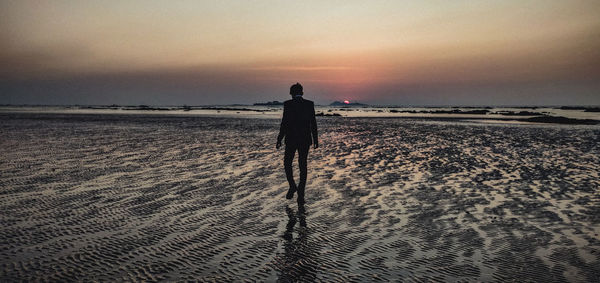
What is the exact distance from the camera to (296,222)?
6730mm

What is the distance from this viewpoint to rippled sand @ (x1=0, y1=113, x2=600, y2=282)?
4.62 metres

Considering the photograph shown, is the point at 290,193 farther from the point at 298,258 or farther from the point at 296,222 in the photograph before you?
the point at 298,258

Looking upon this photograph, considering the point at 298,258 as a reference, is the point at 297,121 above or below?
above

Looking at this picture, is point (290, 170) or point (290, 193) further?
point (290, 170)

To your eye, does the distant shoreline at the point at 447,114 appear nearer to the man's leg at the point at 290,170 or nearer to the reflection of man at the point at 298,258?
the man's leg at the point at 290,170

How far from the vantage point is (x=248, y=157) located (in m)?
15.8

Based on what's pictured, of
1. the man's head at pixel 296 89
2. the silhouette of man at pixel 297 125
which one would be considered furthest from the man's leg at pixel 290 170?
the man's head at pixel 296 89

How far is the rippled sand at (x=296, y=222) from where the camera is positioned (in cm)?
462

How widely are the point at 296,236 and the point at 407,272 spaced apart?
191 cm

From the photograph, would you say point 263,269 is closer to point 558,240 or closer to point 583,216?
point 558,240

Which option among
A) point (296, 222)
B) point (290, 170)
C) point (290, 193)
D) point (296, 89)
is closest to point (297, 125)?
point (296, 89)

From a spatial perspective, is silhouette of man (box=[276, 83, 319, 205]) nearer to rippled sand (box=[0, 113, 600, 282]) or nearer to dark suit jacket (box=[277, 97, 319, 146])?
dark suit jacket (box=[277, 97, 319, 146])

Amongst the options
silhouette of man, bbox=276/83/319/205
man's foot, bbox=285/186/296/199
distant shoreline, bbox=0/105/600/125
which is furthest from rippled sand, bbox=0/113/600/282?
distant shoreline, bbox=0/105/600/125

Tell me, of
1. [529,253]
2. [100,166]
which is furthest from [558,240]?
[100,166]
